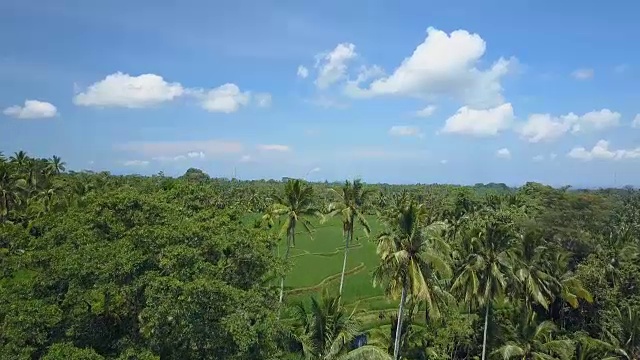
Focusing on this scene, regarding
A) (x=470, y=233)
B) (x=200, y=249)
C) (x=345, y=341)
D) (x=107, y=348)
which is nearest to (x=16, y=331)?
(x=107, y=348)

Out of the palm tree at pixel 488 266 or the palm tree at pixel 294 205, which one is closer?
the palm tree at pixel 488 266

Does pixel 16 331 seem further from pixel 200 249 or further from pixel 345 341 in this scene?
pixel 345 341

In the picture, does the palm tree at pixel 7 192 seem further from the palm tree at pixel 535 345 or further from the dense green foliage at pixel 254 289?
the palm tree at pixel 535 345

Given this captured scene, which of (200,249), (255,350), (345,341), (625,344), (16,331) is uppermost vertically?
(200,249)

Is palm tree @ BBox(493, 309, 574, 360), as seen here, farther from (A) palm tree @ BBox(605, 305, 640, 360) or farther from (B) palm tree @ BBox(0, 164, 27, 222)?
(B) palm tree @ BBox(0, 164, 27, 222)

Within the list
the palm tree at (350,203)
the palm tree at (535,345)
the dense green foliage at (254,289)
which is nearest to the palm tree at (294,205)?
the dense green foliage at (254,289)

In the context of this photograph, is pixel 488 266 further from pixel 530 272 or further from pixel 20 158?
pixel 20 158

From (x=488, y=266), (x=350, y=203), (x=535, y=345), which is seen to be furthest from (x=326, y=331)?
(x=535, y=345)

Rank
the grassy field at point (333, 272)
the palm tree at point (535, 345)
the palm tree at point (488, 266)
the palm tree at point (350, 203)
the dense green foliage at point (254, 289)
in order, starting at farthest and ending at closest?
1. the grassy field at point (333, 272)
2. the palm tree at point (350, 203)
3. the palm tree at point (535, 345)
4. the palm tree at point (488, 266)
5. the dense green foliage at point (254, 289)
